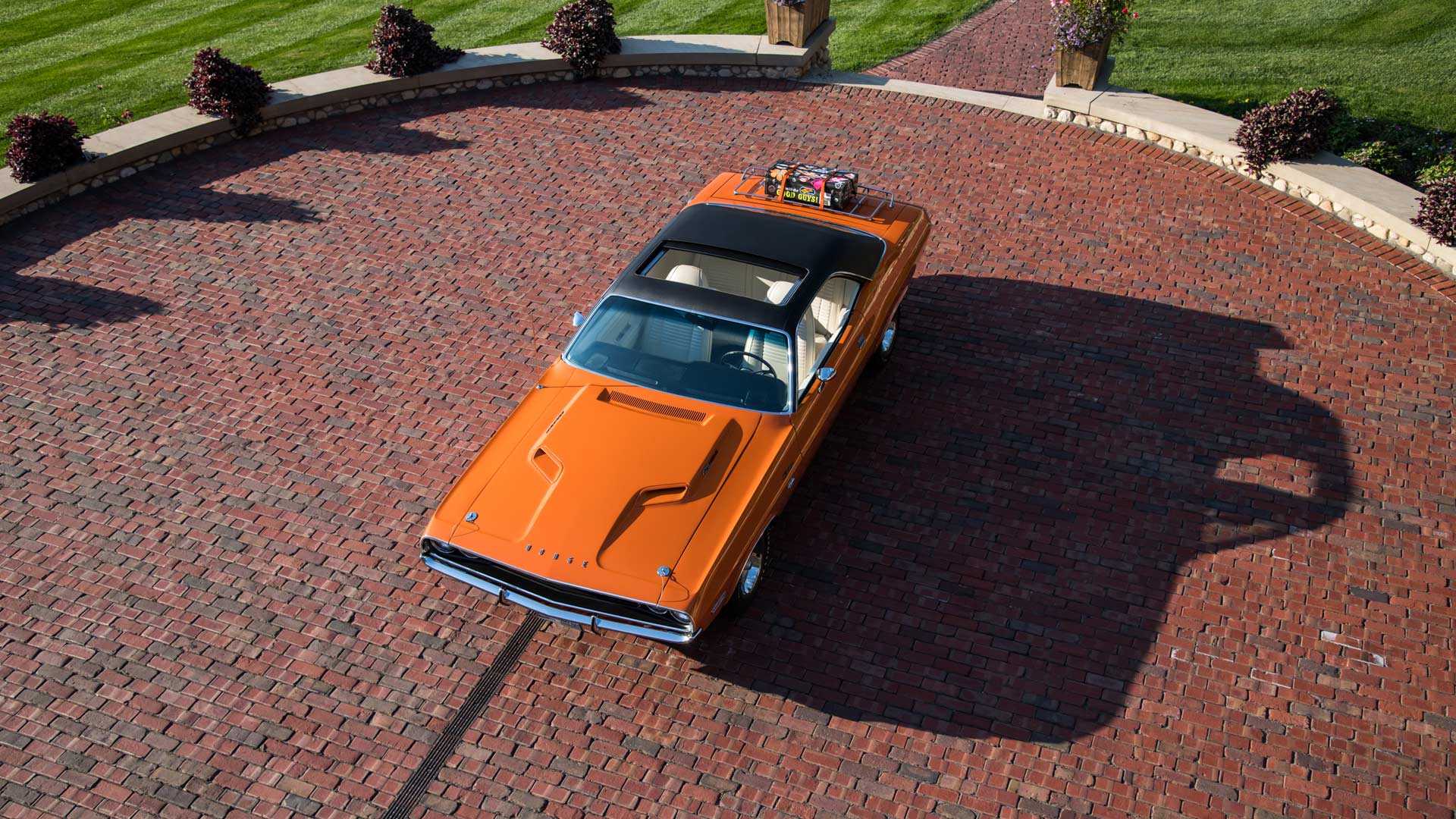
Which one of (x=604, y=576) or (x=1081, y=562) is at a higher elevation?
(x=604, y=576)

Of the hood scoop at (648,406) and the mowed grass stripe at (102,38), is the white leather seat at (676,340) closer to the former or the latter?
the hood scoop at (648,406)

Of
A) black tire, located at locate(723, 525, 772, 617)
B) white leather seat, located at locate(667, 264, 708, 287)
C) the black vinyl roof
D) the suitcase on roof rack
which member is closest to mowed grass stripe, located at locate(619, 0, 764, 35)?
the suitcase on roof rack

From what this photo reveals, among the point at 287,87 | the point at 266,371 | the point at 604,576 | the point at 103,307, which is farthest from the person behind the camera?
the point at 287,87

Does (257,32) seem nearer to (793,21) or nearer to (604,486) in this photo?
(793,21)

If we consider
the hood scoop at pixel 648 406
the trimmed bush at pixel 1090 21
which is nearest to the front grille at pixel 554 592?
the hood scoop at pixel 648 406

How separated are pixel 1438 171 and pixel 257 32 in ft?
56.9

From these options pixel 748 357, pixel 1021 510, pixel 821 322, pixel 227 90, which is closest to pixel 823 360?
pixel 821 322

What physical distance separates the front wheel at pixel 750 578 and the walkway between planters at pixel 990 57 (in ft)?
35.5

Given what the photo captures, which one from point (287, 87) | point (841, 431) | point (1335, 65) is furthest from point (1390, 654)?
point (287, 87)

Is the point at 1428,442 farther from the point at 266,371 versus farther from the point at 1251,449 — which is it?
the point at 266,371

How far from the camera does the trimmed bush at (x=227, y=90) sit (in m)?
14.6

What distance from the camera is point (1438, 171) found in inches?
518

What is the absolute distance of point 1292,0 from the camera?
18938 mm

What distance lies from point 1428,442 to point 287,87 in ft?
47.2
